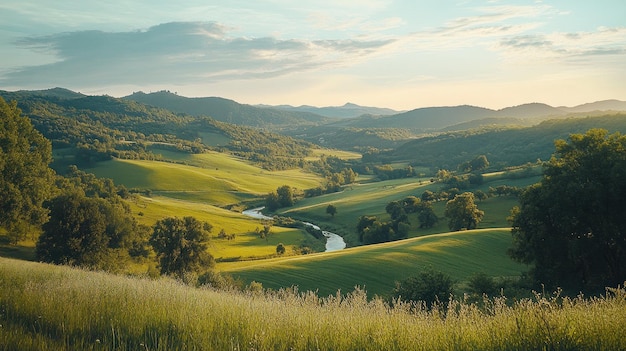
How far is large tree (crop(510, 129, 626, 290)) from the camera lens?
2769cm

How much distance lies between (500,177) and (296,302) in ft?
438

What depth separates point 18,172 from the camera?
43750 millimetres

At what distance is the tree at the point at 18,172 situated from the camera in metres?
41.5

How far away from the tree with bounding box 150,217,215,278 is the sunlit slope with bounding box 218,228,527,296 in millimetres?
4766

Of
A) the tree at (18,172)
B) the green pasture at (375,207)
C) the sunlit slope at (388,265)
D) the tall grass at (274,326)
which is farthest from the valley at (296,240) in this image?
the tree at (18,172)

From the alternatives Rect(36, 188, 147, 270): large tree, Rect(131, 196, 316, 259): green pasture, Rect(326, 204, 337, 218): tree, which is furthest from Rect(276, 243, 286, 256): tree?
Rect(326, 204, 337, 218): tree

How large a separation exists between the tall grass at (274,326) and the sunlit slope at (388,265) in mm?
33887

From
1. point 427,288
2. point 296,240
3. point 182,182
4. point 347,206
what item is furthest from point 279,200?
point 427,288

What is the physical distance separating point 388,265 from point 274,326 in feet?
148

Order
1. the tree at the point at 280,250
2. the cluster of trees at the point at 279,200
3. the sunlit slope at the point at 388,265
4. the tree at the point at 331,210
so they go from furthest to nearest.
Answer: the cluster of trees at the point at 279,200 < the tree at the point at 331,210 < the tree at the point at 280,250 < the sunlit slope at the point at 388,265

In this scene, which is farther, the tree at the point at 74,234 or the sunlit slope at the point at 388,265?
the tree at the point at 74,234

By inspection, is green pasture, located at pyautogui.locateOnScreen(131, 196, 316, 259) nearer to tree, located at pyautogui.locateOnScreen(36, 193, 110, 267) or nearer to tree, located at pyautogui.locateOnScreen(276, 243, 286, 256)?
tree, located at pyautogui.locateOnScreen(276, 243, 286, 256)

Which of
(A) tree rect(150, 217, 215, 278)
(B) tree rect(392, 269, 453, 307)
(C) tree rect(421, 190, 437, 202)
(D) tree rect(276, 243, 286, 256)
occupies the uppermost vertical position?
(B) tree rect(392, 269, 453, 307)

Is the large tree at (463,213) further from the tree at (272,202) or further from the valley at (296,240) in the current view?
the tree at (272,202)
